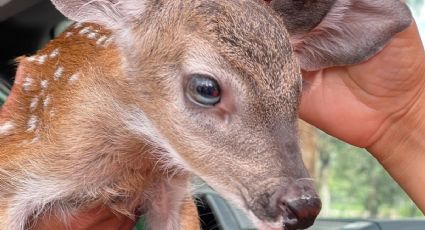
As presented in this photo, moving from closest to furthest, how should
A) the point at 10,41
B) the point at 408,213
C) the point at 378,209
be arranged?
the point at 10,41, the point at 408,213, the point at 378,209

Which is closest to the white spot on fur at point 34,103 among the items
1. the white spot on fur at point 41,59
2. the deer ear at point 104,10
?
the white spot on fur at point 41,59

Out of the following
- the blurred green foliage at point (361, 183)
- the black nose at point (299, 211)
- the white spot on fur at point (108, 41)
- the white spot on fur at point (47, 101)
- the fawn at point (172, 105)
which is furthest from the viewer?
the blurred green foliage at point (361, 183)

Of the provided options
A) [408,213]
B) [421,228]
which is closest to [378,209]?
[408,213]

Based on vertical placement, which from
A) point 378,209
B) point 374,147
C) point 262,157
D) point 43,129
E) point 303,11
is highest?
point 303,11

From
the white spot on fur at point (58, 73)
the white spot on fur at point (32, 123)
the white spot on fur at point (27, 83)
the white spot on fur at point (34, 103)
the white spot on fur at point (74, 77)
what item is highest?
the white spot on fur at point (74, 77)

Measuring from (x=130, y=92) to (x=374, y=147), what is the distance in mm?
906

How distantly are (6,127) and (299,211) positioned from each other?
4.12ft

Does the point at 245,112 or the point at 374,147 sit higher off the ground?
the point at 245,112

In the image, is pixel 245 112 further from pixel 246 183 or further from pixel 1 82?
pixel 1 82

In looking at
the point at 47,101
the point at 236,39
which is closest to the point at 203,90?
the point at 236,39

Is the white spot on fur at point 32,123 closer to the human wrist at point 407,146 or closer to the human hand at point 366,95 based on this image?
Answer: the human hand at point 366,95

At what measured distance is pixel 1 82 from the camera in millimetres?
3199

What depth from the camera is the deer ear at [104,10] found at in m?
2.33

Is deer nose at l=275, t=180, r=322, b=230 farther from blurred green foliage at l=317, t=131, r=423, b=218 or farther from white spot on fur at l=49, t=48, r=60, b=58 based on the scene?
blurred green foliage at l=317, t=131, r=423, b=218
